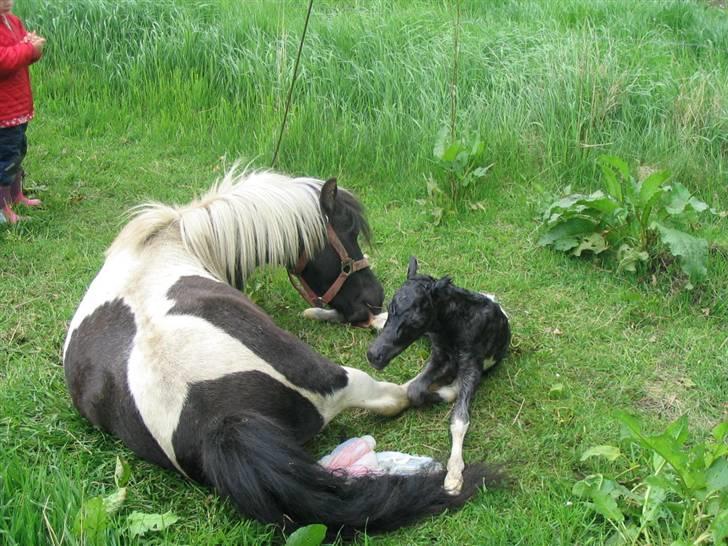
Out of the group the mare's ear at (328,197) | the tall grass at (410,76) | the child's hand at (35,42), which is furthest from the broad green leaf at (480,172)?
the child's hand at (35,42)

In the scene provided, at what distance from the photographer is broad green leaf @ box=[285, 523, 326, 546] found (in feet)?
8.61

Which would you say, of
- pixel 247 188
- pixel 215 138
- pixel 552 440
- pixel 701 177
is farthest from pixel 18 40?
pixel 701 177

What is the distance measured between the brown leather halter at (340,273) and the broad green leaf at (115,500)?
5.33 ft

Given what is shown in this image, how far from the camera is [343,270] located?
4.29m

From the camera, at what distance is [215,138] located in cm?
671

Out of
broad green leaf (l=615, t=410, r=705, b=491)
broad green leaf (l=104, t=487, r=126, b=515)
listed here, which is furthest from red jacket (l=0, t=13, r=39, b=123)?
broad green leaf (l=615, t=410, r=705, b=491)

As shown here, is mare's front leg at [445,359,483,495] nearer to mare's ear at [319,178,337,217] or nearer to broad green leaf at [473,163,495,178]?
mare's ear at [319,178,337,217]

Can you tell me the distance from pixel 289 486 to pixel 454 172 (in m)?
3.30

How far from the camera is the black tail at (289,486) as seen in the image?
268cm

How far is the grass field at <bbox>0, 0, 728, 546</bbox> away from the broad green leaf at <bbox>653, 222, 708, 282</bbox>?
0.68ft

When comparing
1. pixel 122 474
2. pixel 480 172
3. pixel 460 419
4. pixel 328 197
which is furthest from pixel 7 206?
pixel 460 419

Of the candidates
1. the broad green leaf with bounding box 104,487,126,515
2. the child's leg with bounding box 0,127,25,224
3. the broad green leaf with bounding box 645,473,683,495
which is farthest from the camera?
the child's leg with bounding box 0,127,25,224

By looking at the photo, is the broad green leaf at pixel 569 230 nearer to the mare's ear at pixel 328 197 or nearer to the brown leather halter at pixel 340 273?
the brown leather halter at pixel 340 273

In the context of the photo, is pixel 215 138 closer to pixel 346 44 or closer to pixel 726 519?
pixel 346 44
